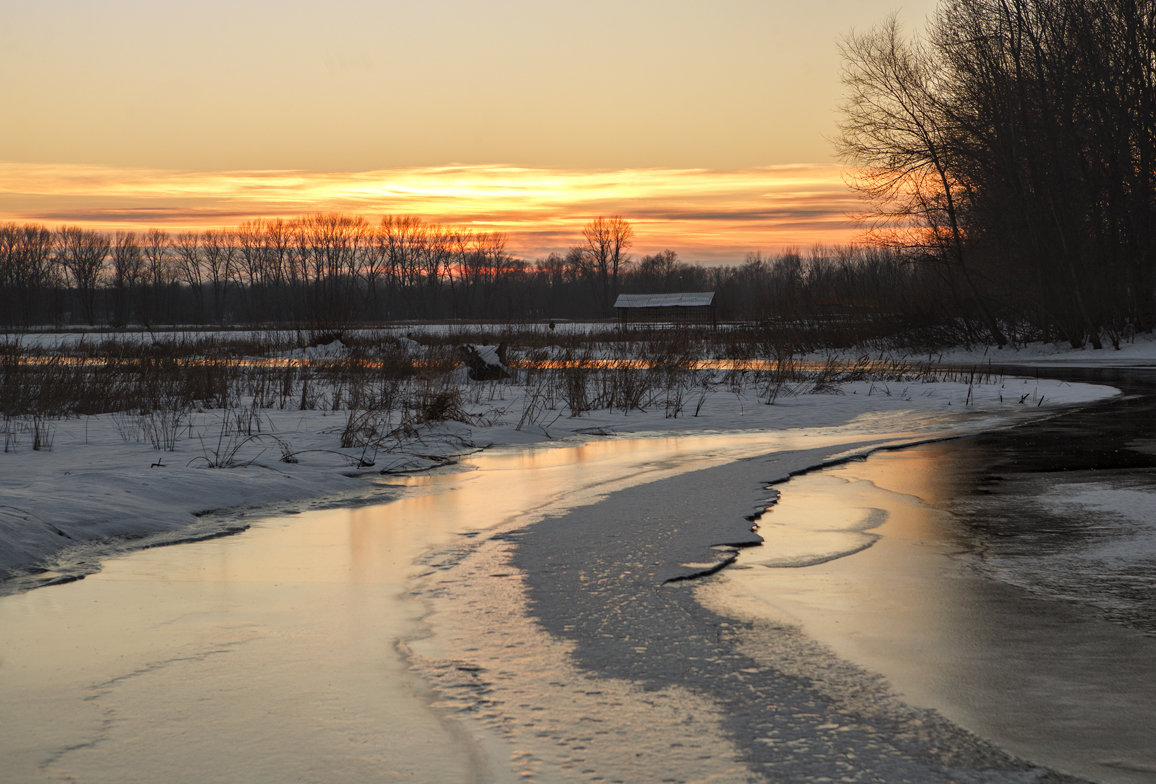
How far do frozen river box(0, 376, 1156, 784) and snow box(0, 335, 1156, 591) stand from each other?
75 centimetres

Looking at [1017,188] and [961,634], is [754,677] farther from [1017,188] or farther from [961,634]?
[1017,188]

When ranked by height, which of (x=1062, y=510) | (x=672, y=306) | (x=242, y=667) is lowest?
(x=242, y=667)

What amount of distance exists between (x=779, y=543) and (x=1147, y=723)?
8.58 ft

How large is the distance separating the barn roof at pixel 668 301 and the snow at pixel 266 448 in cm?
5556

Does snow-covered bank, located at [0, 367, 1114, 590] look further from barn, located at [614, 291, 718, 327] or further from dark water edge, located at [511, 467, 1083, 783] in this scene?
barn, located at [614, 291, 718, 327]

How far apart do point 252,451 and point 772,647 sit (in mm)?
6662

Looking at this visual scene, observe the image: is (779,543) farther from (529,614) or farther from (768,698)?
(768,698)

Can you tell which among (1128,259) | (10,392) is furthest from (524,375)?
(1128,259)

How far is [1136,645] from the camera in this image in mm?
3404

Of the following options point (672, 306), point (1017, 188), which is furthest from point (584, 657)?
point (672, 306)

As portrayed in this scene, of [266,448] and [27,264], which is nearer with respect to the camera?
[266,448]

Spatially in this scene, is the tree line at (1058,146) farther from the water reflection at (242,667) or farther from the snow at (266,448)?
the water reflection at (242,667)

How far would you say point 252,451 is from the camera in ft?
29.2

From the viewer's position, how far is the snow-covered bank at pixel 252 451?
18.8 feet
